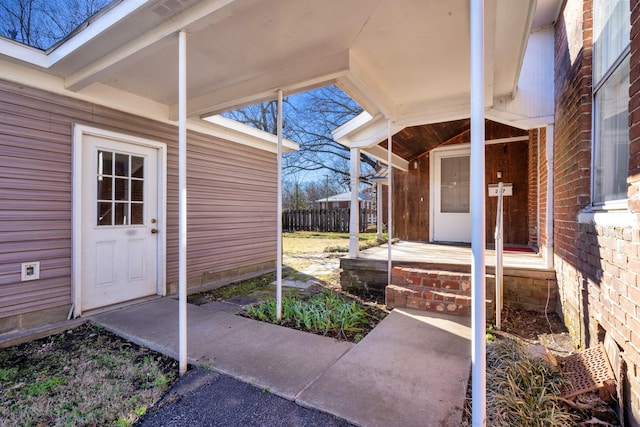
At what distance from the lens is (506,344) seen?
2480 mm

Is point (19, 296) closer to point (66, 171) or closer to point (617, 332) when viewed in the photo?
point (66, 171)

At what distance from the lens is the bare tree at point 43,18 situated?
798 cm

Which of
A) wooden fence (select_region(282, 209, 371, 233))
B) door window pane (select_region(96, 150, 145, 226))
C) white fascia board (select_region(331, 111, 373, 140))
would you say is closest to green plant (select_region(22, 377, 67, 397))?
door window pane (select_region(96, 150, 145, 226))

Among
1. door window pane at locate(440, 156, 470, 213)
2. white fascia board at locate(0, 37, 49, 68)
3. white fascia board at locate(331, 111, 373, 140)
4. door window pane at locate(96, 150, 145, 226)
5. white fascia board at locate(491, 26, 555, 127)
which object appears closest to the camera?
white fascia board at locate(0, 37, 49, 68)

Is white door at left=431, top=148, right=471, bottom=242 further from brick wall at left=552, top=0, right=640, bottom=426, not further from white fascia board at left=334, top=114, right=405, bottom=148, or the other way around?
brick wall at left=552, top=0, right=640, bottom=426

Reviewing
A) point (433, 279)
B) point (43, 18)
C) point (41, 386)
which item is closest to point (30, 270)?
point (41, 386)

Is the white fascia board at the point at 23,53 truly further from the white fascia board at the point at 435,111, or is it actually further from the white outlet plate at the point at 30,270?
the white fascia board at the point at 435,111

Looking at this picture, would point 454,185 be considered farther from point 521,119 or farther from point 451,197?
point 521,119

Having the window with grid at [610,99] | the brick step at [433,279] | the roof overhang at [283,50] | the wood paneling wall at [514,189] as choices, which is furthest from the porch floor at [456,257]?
the roof overhang at [283,50]

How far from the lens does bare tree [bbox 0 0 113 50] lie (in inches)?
314

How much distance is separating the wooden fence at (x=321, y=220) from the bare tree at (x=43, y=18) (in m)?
10.5

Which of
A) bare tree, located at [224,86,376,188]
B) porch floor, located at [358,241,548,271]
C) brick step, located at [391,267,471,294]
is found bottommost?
brick step, located at [391,267,471,294]

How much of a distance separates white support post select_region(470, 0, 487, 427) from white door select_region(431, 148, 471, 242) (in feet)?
17.4

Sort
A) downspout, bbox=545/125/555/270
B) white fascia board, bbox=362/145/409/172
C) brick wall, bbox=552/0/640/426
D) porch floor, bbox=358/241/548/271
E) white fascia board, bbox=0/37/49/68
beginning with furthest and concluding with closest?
1. white fascia board, bbox=362/145/409/172
2. porch floor, bbox=358/241/548/271
3. downspout, bbox=545/125/555/270
4. white fascia board, bbox=0/37/49/68
5. brick wall, bbox=552/0/640/426
